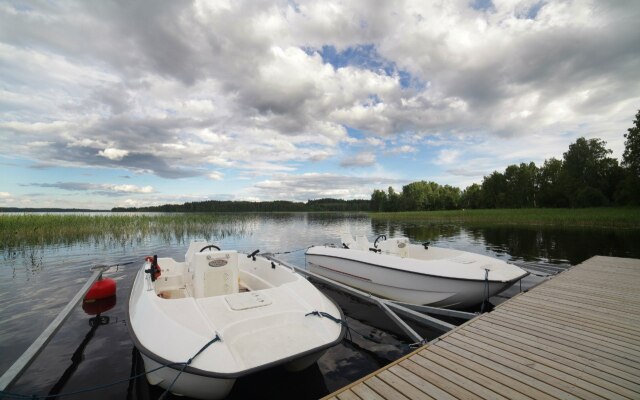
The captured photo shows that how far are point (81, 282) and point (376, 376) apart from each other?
11.7 metres

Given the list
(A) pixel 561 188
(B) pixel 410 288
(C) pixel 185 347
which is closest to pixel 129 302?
(C) pixel 185 347

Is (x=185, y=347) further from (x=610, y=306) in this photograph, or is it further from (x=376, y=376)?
(x=610, y=306)

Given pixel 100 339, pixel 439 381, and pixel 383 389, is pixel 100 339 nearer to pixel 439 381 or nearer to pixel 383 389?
pixel 383 389

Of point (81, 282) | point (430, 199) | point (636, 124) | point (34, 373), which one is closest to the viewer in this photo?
point (34, 373)

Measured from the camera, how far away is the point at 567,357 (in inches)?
147

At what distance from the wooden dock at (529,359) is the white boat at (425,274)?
103 centimetres

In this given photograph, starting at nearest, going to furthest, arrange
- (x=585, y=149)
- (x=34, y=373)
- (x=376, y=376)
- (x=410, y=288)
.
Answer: (x=376, y=376) → (x=34, y=373) → (x=410, y=288) → (x=585, y=149)

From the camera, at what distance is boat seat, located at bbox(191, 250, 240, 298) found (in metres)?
5.86

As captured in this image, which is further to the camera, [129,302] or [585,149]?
[585,149]

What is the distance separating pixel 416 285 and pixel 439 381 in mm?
4451

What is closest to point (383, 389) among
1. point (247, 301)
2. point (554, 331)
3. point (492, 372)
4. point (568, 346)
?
point (492, 372)

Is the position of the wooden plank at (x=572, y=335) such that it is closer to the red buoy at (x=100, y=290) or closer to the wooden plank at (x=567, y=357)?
the wooden plank at (x=567, y=357)

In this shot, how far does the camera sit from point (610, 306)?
18.6ft

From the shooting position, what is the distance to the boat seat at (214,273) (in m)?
5.86
